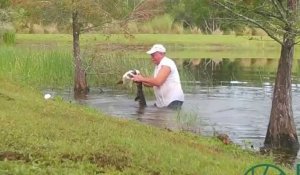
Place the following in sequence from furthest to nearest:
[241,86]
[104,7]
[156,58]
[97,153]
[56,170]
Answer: [241,86]
[104,7]
[156,58]
[97,153]
[56,170]

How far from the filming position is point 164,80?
50.9 ft

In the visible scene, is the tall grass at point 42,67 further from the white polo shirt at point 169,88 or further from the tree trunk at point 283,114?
the tree trunk at point 283,114

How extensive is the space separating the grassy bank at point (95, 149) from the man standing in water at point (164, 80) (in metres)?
4.68

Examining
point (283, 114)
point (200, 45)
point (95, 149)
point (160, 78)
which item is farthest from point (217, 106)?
point (200, 45)

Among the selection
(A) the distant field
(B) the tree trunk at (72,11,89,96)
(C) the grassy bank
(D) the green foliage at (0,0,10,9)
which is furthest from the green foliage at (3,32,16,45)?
(C) the grassy bank

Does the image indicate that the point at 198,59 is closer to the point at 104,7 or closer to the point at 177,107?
the point at 104,7

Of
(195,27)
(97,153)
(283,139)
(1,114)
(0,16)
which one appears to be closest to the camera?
(97,153)

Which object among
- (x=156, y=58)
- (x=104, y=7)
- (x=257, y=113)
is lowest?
(x=257, y=113)

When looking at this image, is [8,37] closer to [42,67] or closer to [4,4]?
[4,4]

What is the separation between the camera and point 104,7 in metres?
20.3

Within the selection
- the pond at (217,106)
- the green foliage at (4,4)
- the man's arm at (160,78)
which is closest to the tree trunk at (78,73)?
the pond at (217,106)

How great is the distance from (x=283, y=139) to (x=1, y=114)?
17.0 feet

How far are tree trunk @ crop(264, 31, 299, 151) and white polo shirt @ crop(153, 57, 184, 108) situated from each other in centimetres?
371

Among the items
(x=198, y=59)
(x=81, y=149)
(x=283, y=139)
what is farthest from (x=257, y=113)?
(x=198, y=59)
